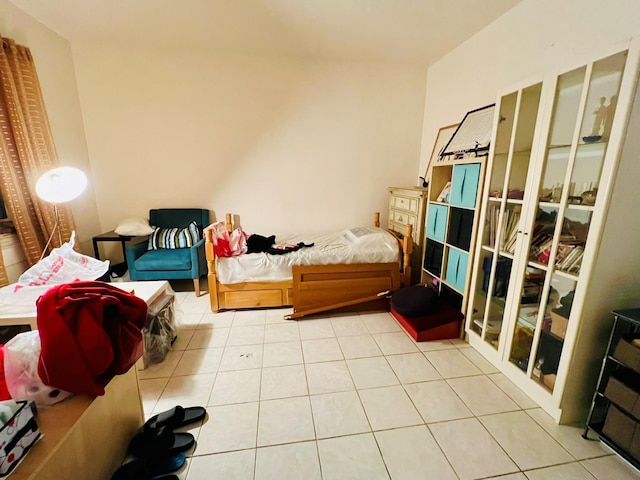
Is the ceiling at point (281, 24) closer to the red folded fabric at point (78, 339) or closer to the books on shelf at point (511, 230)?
the books on shelf at point (511, 230)

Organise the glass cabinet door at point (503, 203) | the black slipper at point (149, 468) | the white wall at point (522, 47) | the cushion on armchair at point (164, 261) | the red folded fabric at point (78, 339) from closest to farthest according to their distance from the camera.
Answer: the red folded fabric at point (78, 339), the black slipper at point (149, 468), the white wall at point (522, 47), the glass cabinet door at point (503, 203), the cushion on armchair at point (164, 261)

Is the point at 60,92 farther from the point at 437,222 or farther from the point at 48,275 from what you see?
the point at 437,222

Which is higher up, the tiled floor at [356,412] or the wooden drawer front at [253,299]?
the wooden drawer front at [253,299]

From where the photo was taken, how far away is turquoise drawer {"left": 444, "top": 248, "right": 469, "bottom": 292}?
221cm

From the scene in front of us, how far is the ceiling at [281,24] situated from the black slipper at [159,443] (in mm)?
2860

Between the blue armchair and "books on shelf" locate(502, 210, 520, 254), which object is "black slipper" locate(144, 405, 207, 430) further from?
"books on shelf" locate(502, 210, 520, 254)

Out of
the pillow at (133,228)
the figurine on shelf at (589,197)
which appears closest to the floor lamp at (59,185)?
the pillow at (133,228)

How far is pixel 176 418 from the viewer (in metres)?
1.48

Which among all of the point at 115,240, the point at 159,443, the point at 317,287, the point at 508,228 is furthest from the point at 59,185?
the point at 508,228

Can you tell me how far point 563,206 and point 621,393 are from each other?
894mm

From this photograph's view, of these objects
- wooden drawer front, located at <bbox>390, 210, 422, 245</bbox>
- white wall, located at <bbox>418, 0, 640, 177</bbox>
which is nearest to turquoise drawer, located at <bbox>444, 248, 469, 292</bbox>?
wooden drawer front, located at <bbox>390, 210, 422, 245</bbox>

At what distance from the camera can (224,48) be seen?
2.96 meters

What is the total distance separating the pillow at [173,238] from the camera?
3.06 metres

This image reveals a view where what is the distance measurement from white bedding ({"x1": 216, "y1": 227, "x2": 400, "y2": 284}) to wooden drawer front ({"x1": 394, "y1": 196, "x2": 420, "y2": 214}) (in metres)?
0.39
